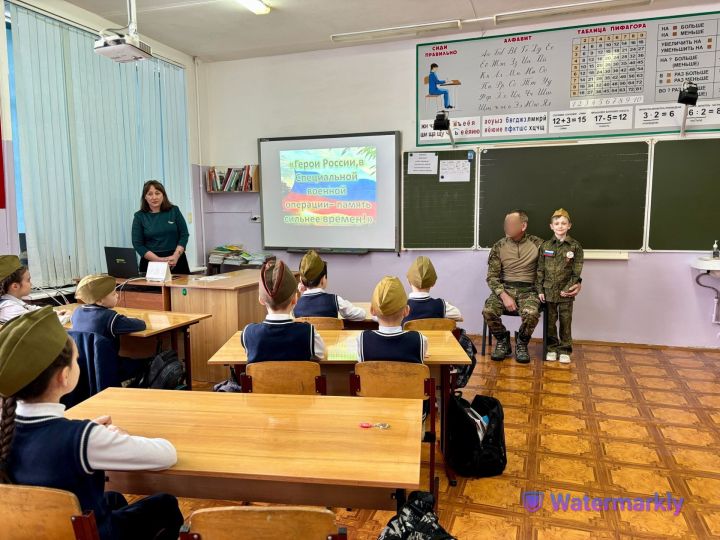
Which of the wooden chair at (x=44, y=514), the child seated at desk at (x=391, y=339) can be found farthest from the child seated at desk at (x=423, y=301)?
the wooden chair at (x=44, y=514)

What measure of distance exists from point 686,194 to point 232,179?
4.79 meters

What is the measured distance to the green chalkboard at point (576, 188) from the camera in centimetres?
481

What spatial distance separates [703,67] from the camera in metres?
4.55

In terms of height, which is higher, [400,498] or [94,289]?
[94,289]

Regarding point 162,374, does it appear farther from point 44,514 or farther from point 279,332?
point 44,514

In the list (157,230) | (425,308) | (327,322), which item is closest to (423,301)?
(425,308)

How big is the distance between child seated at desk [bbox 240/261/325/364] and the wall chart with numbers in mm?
3575

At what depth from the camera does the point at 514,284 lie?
4.81 meters

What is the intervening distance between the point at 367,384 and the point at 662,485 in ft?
5.26

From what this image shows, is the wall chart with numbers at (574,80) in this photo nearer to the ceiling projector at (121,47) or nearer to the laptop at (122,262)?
the ceiling projector at (121,47)

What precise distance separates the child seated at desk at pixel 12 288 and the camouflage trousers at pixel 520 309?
138 inches

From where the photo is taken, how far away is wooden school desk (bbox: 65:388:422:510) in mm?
1342

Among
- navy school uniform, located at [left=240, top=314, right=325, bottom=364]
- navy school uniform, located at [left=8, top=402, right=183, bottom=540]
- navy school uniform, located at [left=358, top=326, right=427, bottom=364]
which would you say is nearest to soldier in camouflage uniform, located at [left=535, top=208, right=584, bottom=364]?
navy school uniform, located at [left=358, top=326, right=427, bottom=364]

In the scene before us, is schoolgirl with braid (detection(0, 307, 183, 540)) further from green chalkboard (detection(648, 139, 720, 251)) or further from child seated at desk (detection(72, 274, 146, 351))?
green chalkboard (detection(648, 139, 720, 251))
